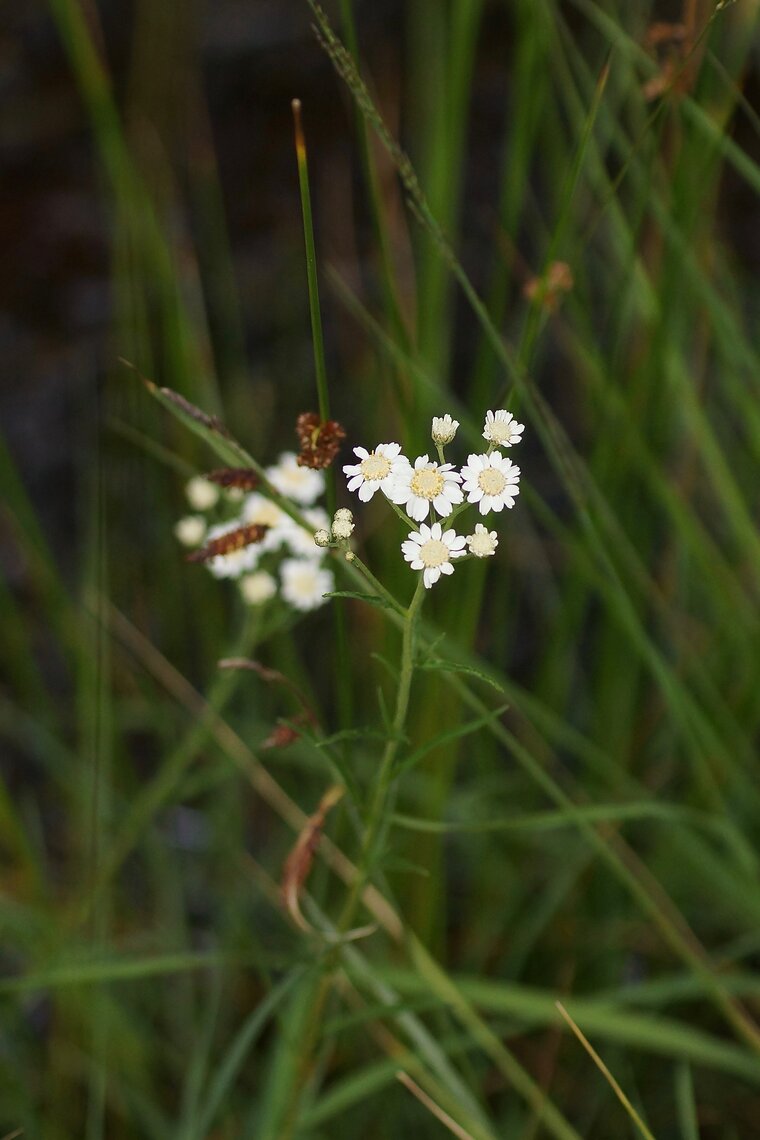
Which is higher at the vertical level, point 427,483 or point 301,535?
point 301,535

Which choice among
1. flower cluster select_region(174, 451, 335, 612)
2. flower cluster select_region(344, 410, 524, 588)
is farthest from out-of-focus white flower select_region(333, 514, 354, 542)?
flower cluster select_region(174, 451, 335, 612)

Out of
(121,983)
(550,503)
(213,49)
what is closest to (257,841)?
(121,983)

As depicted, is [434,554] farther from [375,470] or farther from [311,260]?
[311,260]

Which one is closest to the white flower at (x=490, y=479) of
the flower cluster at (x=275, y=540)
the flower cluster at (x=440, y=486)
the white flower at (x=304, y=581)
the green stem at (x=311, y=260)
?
the flower cluster at (x=440, y=486)

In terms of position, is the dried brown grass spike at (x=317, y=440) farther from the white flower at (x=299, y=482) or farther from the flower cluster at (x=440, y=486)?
the white flower at (x=299, y=482)

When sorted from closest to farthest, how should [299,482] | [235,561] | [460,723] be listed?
[235,561] < [299,482] < [460,723]

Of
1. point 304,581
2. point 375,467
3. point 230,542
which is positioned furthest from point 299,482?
point 375,467
